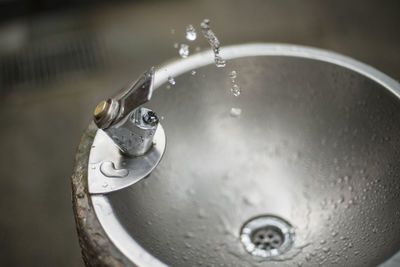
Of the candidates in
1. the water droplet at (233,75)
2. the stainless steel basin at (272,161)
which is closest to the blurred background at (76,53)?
the stainless steel basin at (272,161)

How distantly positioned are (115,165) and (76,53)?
1.54m

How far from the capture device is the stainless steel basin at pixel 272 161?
0.77 metres

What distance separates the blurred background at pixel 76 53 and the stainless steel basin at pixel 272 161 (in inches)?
33.8

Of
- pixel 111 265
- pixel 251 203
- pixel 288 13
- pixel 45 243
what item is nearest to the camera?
pixel 111 265

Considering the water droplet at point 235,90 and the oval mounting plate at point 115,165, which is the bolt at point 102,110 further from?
the water droplet at point 235,90

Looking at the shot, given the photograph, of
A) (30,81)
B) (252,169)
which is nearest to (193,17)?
(30,81)

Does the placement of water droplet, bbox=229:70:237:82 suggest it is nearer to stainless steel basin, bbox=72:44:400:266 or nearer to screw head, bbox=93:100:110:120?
stainless steel basin, bbox=72:44:400:266

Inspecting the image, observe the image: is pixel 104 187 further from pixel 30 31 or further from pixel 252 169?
pixel 30 31

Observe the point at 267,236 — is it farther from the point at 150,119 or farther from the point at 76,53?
the point at 76,53

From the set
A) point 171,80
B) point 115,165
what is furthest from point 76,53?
point 115,165

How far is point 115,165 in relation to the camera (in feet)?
2.54

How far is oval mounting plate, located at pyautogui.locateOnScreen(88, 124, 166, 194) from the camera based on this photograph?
739mm

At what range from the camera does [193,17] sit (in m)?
2.29

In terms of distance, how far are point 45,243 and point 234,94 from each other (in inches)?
39.7
